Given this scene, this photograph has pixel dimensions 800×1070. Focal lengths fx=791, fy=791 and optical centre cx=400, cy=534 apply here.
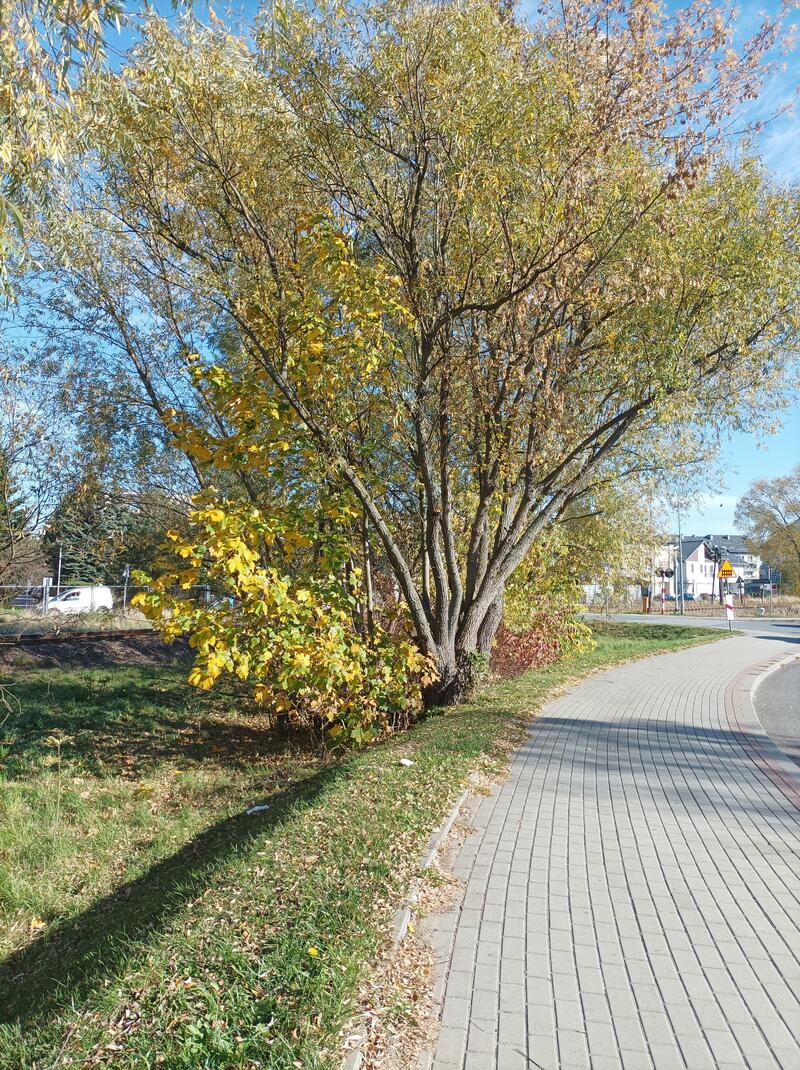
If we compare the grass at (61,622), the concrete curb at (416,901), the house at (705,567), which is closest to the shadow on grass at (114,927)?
the concrete curb at (416,901)

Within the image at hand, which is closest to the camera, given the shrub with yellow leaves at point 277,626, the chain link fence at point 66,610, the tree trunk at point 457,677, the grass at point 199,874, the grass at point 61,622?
the grass at point 199,874

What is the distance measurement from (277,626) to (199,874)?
3060 mm

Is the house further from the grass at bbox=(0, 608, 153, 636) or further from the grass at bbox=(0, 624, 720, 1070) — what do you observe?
the grass at bbox=(0, 624, 720, 1070)

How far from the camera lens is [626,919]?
4293 mm

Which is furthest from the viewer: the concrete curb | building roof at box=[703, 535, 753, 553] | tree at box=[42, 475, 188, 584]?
building roof at box=[703, 535, 753, 553]

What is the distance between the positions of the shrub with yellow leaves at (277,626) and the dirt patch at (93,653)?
794 cm

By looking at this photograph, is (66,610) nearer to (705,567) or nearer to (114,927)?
(114,927)

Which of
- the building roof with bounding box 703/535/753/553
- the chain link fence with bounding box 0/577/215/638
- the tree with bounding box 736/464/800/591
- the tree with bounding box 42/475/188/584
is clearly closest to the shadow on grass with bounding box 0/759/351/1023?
the chain link fence with bounding box 0/577/215/638

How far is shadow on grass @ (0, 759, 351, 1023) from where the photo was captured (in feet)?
13.8

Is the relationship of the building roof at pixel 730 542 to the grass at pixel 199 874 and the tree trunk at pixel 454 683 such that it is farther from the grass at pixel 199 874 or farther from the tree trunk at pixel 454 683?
the grass at pixel 199 874

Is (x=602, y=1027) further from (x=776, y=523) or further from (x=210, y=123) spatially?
(x=776, y=523)

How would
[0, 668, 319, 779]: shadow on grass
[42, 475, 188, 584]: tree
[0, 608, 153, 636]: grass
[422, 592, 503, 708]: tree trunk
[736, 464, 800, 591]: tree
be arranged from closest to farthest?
[0, 668, 319, 779]: shadow on grass → [422, 592, 503, 708]: tree trunk → [42, 475, 188, 584]: tree → [0, 608, 153, 636]: grass → [736, 464, 800, 591]: tree

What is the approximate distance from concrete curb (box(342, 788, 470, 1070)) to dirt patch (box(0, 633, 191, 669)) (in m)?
11.6

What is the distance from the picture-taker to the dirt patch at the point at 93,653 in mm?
16391
